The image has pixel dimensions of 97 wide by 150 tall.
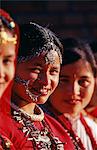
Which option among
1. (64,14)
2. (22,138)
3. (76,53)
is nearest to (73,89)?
(76,53)

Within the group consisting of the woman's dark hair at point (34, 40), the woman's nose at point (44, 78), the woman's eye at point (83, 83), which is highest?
the woman's dark hair at point (34, 40)

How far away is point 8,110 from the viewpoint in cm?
261

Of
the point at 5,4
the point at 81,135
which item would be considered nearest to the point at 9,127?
the point at 81,135

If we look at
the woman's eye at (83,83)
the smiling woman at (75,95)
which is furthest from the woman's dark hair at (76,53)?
the woman's eye at (83,83)

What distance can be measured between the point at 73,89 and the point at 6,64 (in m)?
0.91

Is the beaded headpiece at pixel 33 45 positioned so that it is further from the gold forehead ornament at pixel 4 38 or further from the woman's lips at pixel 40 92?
the gold forehead ornament at pixel 4 38

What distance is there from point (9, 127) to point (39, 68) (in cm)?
30

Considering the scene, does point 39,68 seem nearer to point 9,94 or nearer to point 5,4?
point 9,94

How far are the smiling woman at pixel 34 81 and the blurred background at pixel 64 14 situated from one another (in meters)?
4.47

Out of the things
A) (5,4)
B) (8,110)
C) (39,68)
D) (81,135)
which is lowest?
(81,135)

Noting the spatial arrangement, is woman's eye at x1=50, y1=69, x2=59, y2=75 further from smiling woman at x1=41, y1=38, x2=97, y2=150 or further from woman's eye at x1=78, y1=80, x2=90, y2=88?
woman's eye at x1=78, y1=80, x2=90, y2=88

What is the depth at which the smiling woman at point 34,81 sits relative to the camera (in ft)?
8.61

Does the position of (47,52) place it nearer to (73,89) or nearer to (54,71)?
(54,71)

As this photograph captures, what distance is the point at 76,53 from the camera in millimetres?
3318
